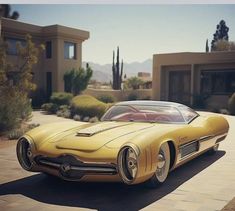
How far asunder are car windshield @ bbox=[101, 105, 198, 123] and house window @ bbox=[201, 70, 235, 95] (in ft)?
56.2

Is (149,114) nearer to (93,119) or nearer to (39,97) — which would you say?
(93,119)

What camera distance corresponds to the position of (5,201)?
437 centimetres

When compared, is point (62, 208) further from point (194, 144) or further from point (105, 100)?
point (105, 100)

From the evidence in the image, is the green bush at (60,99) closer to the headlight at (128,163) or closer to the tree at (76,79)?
the tree at (76,79)

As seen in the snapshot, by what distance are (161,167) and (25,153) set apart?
201cm

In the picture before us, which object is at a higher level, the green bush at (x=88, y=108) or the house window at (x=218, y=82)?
the house window at (x=218, y=82)

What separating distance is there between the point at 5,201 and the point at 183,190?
93.9 inches

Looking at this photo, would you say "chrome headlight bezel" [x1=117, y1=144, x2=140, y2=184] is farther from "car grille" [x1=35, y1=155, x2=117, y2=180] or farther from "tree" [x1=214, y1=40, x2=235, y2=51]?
"tree" [x1=214, y1=40, x2=235, y2=51]

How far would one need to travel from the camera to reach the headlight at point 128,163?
4.21 metres

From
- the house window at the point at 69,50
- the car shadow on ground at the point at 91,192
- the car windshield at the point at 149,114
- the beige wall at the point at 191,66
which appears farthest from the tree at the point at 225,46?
the car shadow on ground at the point at 91,192

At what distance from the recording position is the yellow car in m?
4.29

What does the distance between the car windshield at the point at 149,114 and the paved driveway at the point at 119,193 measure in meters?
0.90

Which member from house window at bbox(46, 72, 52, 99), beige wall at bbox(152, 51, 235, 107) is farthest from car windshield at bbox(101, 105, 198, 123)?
house window at bbox(46, 72, 52, 99)

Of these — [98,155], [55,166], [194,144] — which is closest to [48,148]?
[55,166]
